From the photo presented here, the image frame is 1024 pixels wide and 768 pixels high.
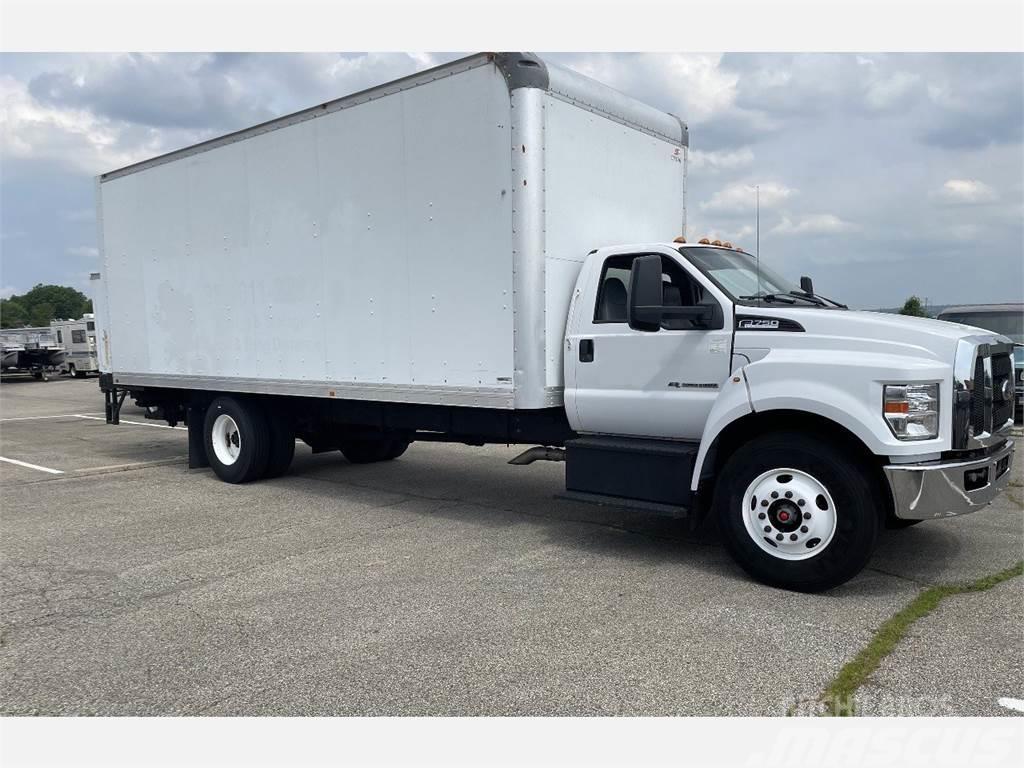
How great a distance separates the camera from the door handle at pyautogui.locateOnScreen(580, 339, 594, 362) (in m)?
6.36

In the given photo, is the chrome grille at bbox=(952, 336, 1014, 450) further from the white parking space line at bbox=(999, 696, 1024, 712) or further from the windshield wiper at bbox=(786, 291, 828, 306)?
the white parking space line at bbox=(999, 696, 1024, 712)

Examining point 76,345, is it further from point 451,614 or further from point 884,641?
point 884,641

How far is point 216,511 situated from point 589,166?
4.82 m

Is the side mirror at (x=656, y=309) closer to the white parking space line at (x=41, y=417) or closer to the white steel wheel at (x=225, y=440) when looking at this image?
the white steel wheel at (x=225, y=440)

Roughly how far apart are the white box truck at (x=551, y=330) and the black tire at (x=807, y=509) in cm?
1

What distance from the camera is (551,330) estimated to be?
21.2ft

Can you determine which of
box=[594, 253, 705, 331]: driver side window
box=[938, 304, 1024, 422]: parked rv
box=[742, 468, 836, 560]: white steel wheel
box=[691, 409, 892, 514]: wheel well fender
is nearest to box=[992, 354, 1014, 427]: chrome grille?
box=[691, 409, 892, 514]: wheel well fender

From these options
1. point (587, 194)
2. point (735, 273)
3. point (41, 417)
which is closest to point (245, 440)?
point (587, 194)

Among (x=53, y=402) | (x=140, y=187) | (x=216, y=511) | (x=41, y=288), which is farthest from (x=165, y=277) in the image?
(x=41, y=288)

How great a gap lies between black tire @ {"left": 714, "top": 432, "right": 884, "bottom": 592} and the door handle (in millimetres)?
1363

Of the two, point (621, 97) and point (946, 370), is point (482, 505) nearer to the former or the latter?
point (621, 97)

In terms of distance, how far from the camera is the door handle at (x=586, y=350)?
6355 millimetres

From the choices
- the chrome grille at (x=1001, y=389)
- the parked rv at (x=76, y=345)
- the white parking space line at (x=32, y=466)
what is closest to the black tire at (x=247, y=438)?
the white parking space line at (x=32, y=466)

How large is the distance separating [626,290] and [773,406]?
1.58m
